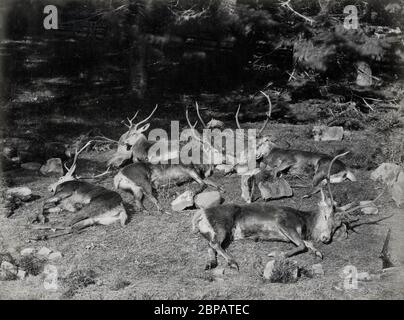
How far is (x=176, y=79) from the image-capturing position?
16.7 meters

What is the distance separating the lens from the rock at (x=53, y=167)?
11453mm

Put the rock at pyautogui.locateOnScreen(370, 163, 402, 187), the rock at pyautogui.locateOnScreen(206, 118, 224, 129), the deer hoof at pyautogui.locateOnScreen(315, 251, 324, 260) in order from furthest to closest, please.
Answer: the rock at pyautogui.locateOnScreen(206, 118, 224, 129)
the rock at pyautogui.locateOnScreen(370, 163, 402, 187)
the deer hoof at pyautogui.locateOnScreen(315, 251, 324, 260)

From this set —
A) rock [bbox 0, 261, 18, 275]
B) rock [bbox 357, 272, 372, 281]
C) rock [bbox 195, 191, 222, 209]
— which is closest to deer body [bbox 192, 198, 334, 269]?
rock [bbox 195, 191, 222, 209]

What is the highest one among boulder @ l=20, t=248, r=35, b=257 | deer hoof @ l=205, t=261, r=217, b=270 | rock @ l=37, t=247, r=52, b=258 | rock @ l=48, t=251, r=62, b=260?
deer hoof @ l=205, t=261, r=217, b=270

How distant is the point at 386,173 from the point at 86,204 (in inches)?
215

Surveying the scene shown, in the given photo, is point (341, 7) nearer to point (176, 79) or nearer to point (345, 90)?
point (345, 90)

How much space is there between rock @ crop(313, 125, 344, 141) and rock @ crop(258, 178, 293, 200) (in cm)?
345

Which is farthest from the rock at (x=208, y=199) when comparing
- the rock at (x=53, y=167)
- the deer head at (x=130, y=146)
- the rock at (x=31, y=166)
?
the rock at (x=31, y=166)

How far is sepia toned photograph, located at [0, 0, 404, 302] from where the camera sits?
761 cm

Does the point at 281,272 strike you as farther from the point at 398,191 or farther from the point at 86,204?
the point at 86,204

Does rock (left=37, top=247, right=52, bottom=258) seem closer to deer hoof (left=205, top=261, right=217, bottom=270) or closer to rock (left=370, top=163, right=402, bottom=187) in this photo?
deer hoof (left=205, top=261, right=217, bottom=270)

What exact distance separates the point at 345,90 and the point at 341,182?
4832 mm

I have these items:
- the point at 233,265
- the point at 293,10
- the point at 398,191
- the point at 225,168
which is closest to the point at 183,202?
the point at 225,168

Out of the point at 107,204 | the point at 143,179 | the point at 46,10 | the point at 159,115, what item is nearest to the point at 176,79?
the point at 159,115
